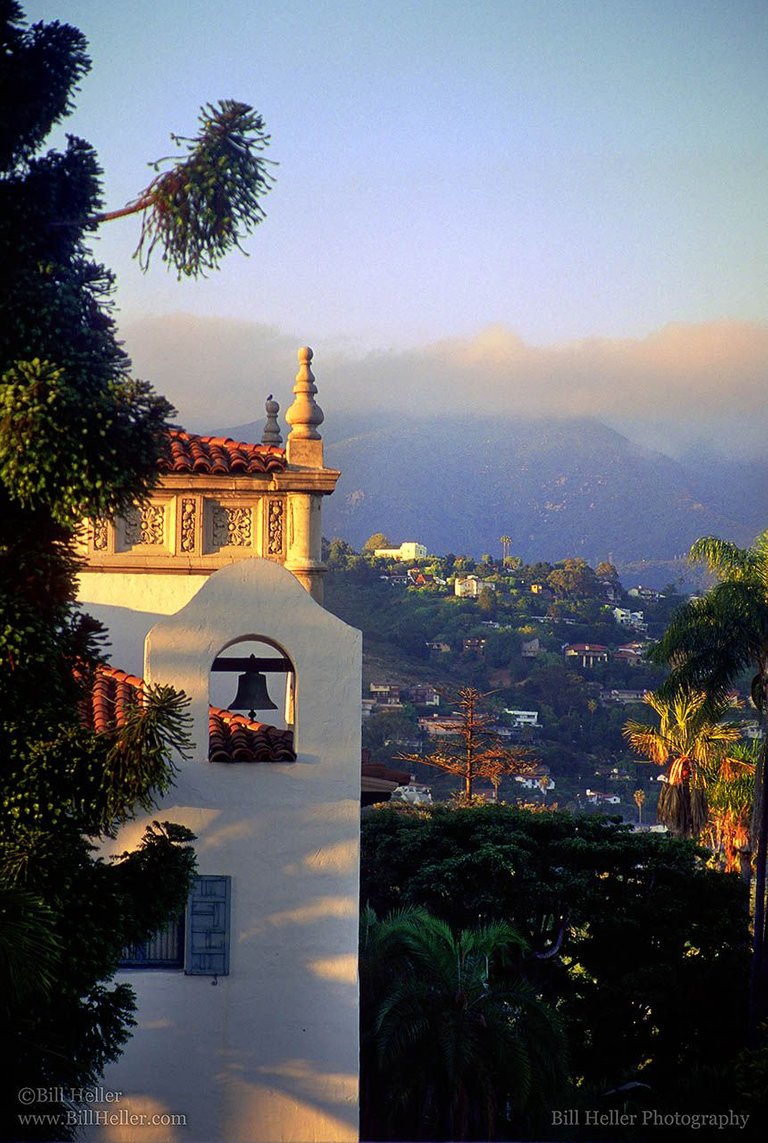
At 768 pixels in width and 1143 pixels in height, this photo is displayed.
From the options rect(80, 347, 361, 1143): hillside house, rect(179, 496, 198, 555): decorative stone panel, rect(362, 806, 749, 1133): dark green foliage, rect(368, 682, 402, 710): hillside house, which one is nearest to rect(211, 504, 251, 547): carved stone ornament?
rect(179, 496, 198, 555): decorative stone panel

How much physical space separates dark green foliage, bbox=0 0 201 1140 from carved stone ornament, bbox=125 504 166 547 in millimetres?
6617

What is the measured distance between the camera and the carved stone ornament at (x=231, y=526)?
17141mm

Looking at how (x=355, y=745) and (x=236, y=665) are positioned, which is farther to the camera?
(x=236, y=665)

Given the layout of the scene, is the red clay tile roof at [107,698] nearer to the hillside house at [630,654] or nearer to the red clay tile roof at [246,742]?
the red clay tile roof at [246,742]

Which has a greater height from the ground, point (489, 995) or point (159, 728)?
point (159, 728)

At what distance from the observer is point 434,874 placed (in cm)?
2438

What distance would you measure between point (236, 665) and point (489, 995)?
A: 15.7 feet

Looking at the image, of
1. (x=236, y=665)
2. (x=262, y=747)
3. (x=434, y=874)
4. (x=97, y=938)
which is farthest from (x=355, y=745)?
(x=434, y=874)

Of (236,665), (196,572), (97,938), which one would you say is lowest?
(97,938)

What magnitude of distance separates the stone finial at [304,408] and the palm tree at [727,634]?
9.47m

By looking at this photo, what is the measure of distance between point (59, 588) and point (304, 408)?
751cm

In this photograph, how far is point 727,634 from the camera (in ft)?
79.6

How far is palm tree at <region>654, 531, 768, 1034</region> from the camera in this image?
945 inches

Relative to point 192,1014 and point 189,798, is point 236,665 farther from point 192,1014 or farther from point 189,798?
point 192,1014
